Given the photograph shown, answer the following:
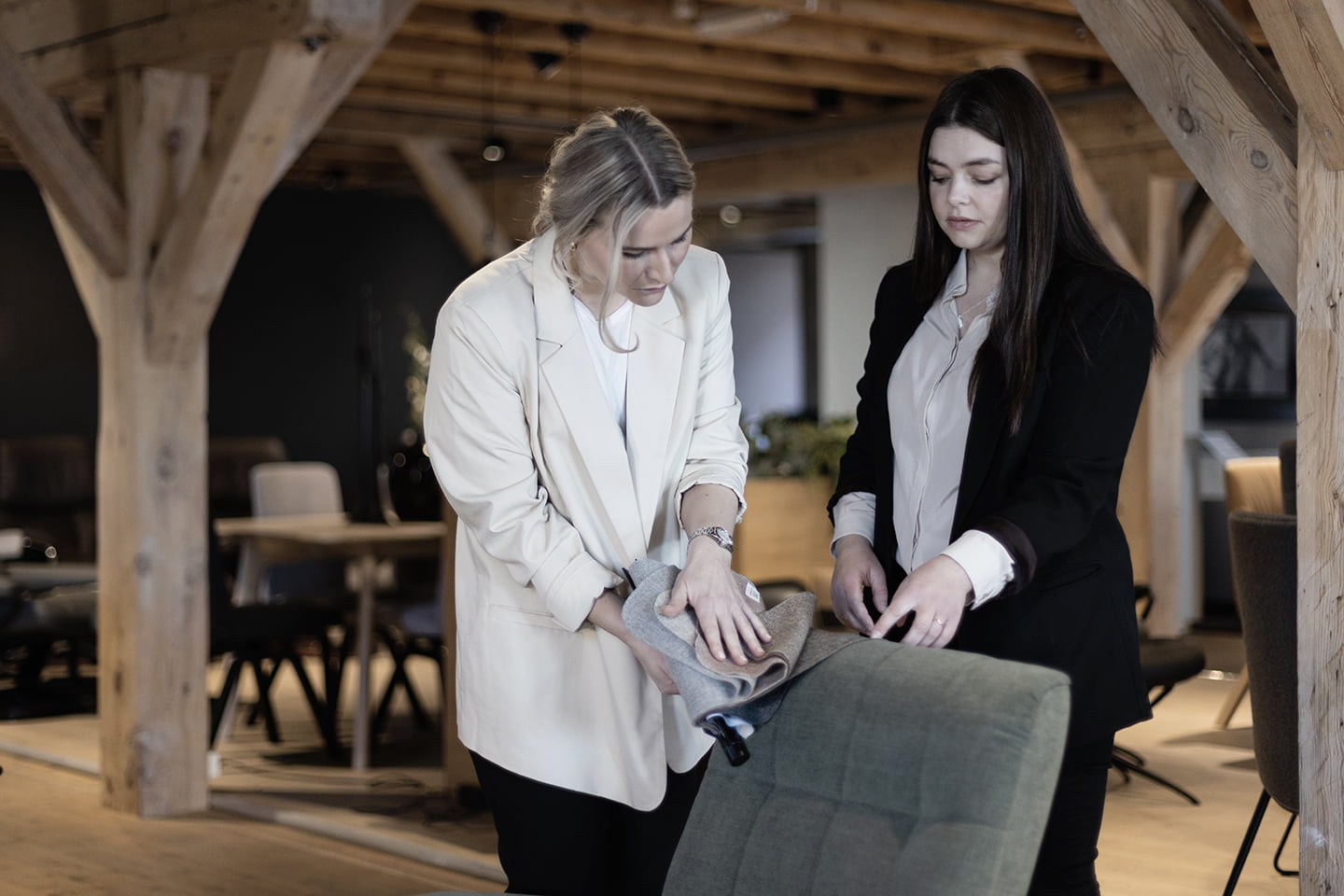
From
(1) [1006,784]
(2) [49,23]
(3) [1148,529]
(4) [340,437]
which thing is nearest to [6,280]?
(4) [340,437]

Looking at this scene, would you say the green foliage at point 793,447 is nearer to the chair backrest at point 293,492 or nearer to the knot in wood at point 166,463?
the chair backrest at point 293,492

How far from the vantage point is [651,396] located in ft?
6.57

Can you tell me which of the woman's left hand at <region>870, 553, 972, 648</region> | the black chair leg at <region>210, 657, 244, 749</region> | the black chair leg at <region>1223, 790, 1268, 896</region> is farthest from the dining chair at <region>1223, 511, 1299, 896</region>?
the black chair leg at <region>210, 657, 244, 749</region>

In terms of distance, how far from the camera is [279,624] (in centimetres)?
536

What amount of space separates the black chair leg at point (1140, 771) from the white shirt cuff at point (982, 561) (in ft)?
10.4

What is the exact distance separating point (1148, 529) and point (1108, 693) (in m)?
5.77

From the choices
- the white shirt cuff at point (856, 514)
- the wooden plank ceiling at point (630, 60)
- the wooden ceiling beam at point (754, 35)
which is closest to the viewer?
the white shirt cuff at point (856, 514)

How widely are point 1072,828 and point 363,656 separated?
4069 mm

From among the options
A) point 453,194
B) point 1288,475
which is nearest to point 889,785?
point 1288,475

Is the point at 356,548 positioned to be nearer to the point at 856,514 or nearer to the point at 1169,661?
the point at 1169,661

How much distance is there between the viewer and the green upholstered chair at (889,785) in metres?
1.52

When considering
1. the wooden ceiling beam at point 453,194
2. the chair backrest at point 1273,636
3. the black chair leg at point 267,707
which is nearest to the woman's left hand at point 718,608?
the chair backrest at point 1273,636

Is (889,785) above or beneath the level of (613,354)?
beneath

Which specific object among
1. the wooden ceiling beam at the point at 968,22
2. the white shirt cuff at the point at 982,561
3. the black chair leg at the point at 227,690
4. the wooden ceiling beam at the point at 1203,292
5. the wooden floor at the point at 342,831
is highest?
the wooden ceiling beam at the point at 968,22
